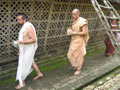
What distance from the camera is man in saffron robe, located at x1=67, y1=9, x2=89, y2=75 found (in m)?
3.50

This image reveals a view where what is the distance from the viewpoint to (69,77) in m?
3.81

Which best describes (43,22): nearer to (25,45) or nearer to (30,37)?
(30,37)

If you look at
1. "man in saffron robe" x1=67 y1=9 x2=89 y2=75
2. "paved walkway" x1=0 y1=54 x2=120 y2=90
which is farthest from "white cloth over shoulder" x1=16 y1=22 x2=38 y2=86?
"man in saffron robe" x1=67 y1=9 x2=89 y2=75

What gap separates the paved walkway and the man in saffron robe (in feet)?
1.04

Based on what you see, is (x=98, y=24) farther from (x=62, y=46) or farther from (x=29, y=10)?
(x=29, y=10)

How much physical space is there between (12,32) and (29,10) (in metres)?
0.67

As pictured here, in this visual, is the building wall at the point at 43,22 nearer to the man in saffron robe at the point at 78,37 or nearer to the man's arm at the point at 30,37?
the man's arm at the point at 30,37

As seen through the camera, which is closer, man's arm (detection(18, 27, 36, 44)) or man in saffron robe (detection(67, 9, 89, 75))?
man's arm (detection(18, 27, 36, 44))

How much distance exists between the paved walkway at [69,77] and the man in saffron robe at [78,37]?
317 mm

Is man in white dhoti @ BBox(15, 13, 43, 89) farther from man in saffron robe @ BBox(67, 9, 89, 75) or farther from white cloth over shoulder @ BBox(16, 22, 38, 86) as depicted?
man in saffron robe @ BBox(67, 9, 89, 75)

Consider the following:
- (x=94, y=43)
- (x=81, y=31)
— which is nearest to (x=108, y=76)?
(x=81, y=31)

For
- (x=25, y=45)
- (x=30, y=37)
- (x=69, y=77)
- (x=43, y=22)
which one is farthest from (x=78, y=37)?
(x=25, y=45)

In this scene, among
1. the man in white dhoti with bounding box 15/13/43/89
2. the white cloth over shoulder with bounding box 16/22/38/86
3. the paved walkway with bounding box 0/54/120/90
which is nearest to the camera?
the man in white dhoti with bounding box 15/13/43/89

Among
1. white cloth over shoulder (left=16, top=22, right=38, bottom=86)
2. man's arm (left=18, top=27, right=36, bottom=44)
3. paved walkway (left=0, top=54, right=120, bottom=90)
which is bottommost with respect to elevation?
paved walkway (left=0, top=54, right=120, bottom=90)
